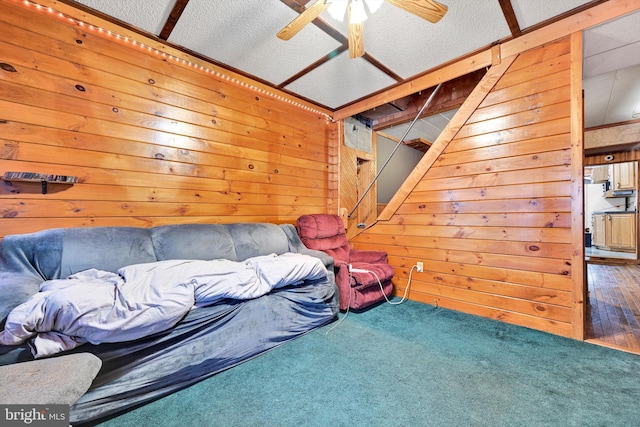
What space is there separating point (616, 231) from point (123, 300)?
8940 mm

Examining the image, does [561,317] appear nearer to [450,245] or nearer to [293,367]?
[450,245]

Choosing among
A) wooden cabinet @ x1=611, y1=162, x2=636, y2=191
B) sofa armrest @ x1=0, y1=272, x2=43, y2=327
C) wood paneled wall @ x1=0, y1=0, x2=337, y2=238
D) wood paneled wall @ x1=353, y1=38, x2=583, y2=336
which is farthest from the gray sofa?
wooden cabinet @ x1=611, y1=162, x2=636, y2=191

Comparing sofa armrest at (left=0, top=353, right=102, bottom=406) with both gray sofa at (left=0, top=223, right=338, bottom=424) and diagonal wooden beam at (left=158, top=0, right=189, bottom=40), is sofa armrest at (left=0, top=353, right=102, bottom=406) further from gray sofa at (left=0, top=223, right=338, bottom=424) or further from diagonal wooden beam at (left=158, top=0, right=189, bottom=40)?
diagonal wooden beam at (left=158, top=0, right=189, bottom=40)

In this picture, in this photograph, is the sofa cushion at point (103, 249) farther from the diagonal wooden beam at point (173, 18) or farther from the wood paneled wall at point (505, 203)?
the wood paneled wall at point (505, 203)

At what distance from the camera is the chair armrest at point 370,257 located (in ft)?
10.5

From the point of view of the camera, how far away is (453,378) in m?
1.63

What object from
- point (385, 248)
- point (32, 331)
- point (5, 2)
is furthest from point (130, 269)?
point (385, 248)

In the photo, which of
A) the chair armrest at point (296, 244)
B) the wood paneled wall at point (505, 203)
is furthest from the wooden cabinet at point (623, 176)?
the chair armrest at point (296, 244)

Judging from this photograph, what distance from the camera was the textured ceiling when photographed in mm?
2027

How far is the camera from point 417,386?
1559 millimetres

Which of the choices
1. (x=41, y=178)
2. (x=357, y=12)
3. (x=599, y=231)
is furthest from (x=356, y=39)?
(x=599, y=231)

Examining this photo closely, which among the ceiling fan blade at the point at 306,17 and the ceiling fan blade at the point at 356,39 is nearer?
the ceiling fan blade at the point at 306,17

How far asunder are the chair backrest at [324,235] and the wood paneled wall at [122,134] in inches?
16.7

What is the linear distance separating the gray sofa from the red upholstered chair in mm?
228
